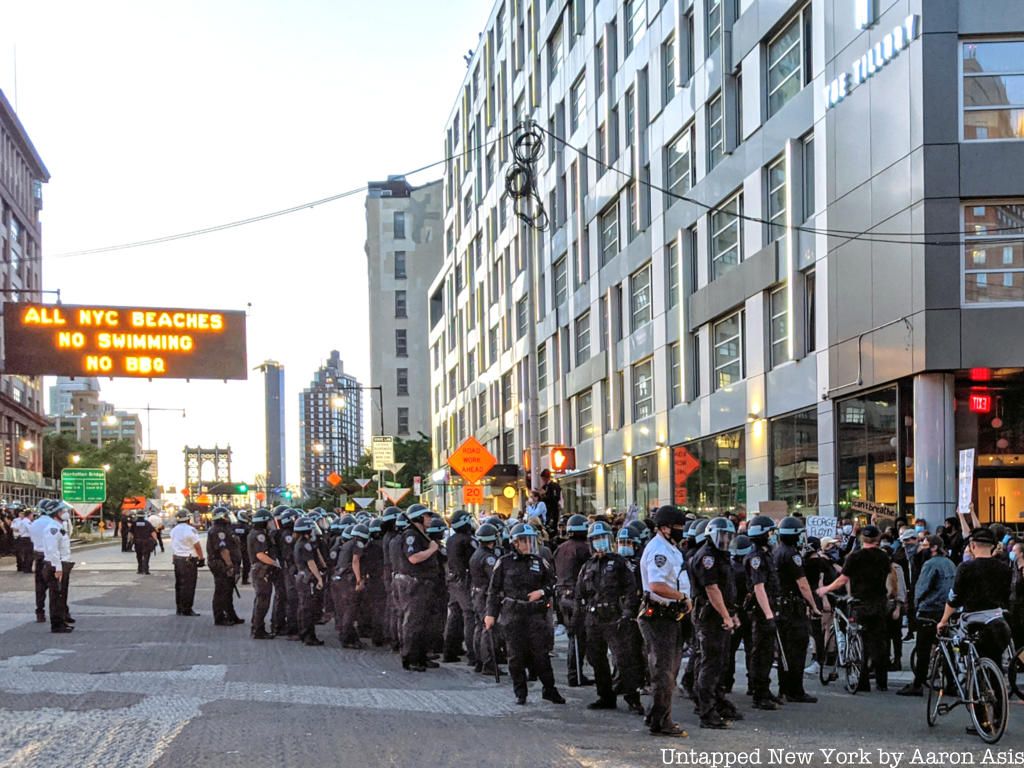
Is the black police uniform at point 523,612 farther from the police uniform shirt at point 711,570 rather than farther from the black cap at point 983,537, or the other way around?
the black cap at point 983,537

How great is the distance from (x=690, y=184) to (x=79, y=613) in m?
19.3

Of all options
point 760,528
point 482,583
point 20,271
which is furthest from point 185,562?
point 20,271

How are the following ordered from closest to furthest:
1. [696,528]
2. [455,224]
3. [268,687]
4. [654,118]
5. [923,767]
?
[923,767]
[268,687]
[696,528]
[654,118]
[455,224]

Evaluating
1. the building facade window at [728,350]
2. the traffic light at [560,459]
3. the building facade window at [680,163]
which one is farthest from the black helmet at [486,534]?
the building facade window at [680,163]

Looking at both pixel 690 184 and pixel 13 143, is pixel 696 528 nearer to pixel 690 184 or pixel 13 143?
pixel 690 184

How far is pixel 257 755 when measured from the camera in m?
8.77

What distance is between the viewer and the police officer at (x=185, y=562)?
2120cm

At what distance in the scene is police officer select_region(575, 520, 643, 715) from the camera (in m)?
11.1

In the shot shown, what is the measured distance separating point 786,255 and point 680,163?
869 cm

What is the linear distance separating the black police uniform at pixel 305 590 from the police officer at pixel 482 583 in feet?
10.9

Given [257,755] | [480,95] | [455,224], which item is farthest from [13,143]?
[257,755]

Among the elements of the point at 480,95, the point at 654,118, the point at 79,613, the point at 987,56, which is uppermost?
the point at 480,95

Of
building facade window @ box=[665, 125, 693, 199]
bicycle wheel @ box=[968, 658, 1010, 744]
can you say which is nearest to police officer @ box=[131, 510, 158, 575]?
building facade window @ box=[665, 125, 693, 199]

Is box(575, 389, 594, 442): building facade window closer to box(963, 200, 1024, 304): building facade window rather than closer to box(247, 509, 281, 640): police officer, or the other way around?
box(963, 200, 1024, 304): building facade window
